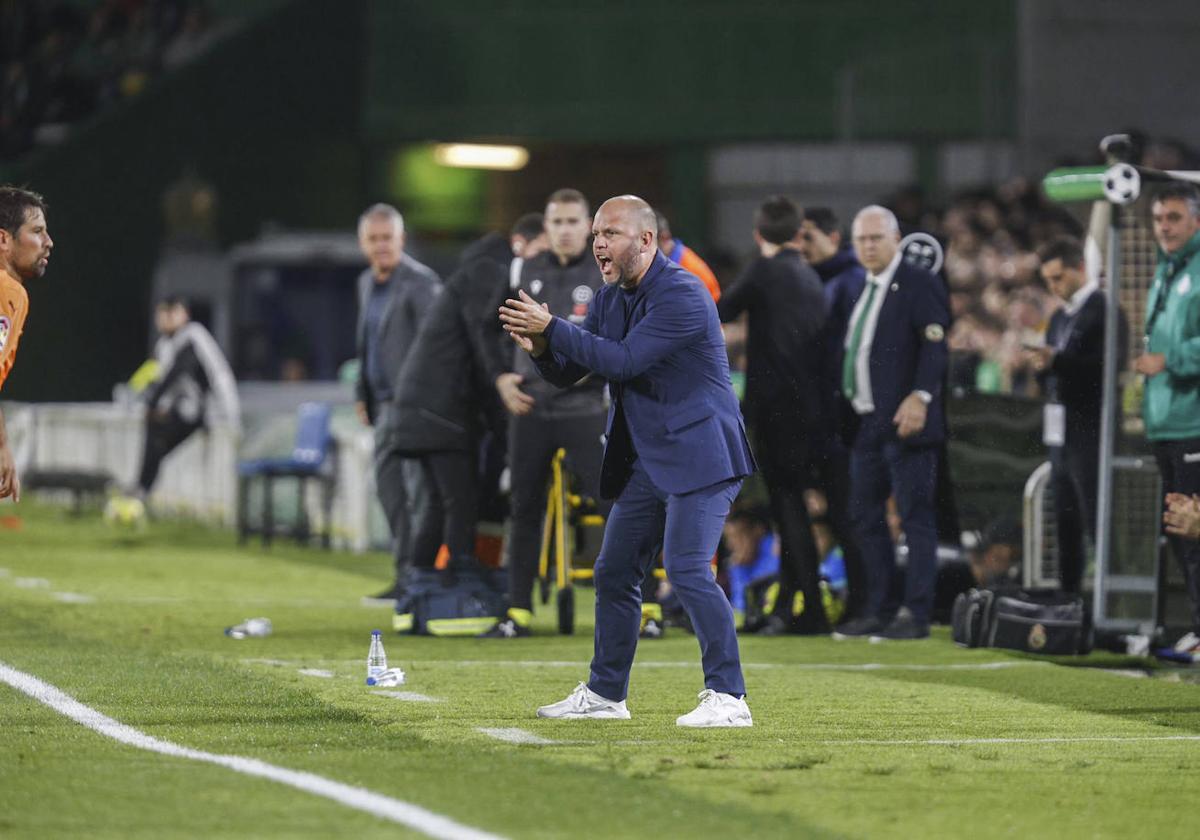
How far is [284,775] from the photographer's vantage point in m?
7.28

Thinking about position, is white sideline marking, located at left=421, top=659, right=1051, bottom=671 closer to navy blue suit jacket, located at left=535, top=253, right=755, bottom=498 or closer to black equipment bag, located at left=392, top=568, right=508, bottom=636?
black equipment bag, located at left=392, top=568, right=508, bottom=636

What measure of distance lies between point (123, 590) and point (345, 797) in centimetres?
895

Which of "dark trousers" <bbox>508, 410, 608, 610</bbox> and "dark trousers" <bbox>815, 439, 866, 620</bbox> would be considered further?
"dark trousers" <bbox>815, 439, 866, 620</bbox>

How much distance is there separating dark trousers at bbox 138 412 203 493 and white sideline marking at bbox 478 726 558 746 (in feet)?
45.2

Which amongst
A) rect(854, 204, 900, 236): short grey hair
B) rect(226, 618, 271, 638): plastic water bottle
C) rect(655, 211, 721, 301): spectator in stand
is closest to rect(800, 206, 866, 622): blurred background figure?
rect(854, 204, 900, 236): short grey hair

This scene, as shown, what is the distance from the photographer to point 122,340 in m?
32.0

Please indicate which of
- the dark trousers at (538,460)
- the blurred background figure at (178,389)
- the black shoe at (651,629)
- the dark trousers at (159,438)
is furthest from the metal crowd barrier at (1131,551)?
the dark trousers at (159,438)

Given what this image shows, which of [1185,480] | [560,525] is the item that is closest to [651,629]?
[560,525]

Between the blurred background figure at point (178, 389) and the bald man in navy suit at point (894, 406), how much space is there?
1025 cm

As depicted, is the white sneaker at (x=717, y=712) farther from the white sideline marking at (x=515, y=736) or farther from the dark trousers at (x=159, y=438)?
the dark trousers at (x=159, y=438)

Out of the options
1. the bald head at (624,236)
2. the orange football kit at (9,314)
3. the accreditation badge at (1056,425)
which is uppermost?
the bald head at (624,236)

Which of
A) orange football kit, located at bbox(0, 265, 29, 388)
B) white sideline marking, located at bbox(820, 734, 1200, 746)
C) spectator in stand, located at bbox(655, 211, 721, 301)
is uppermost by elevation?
spectator in stand, located at bbox(655, 211, 721, 301)

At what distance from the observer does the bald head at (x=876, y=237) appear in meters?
12.6

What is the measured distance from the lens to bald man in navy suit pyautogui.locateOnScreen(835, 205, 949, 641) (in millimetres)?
12523
